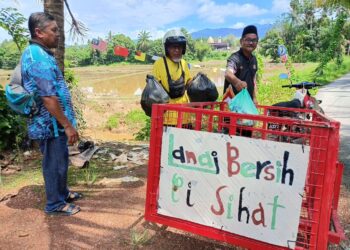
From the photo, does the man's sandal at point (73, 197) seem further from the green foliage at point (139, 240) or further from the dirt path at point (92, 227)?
the green foliage at point (139, 240)

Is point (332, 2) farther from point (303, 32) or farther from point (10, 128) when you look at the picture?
point (303, 32)

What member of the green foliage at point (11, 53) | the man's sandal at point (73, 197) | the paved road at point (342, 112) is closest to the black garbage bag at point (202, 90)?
the man's sandal at point (73, 197)

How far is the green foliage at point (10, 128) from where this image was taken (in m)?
5.26

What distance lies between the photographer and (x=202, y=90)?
11.6 feet

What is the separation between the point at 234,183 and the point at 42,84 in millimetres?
1760

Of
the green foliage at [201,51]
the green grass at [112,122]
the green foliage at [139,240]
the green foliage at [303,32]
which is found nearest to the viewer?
the green foliage at [139,240]

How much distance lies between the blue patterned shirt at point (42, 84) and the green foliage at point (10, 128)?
7.79 ft

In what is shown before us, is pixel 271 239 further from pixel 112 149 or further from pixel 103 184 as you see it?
pixel 112 149

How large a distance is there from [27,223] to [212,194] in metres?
1.81

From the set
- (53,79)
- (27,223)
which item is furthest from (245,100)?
(27,223)

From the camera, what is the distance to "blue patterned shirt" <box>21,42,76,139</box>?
2.96 metres

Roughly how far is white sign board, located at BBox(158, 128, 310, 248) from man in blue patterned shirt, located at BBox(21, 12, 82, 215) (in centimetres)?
114

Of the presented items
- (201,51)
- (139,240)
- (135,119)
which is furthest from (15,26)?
(201,51)

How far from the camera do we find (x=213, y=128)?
2555mm
